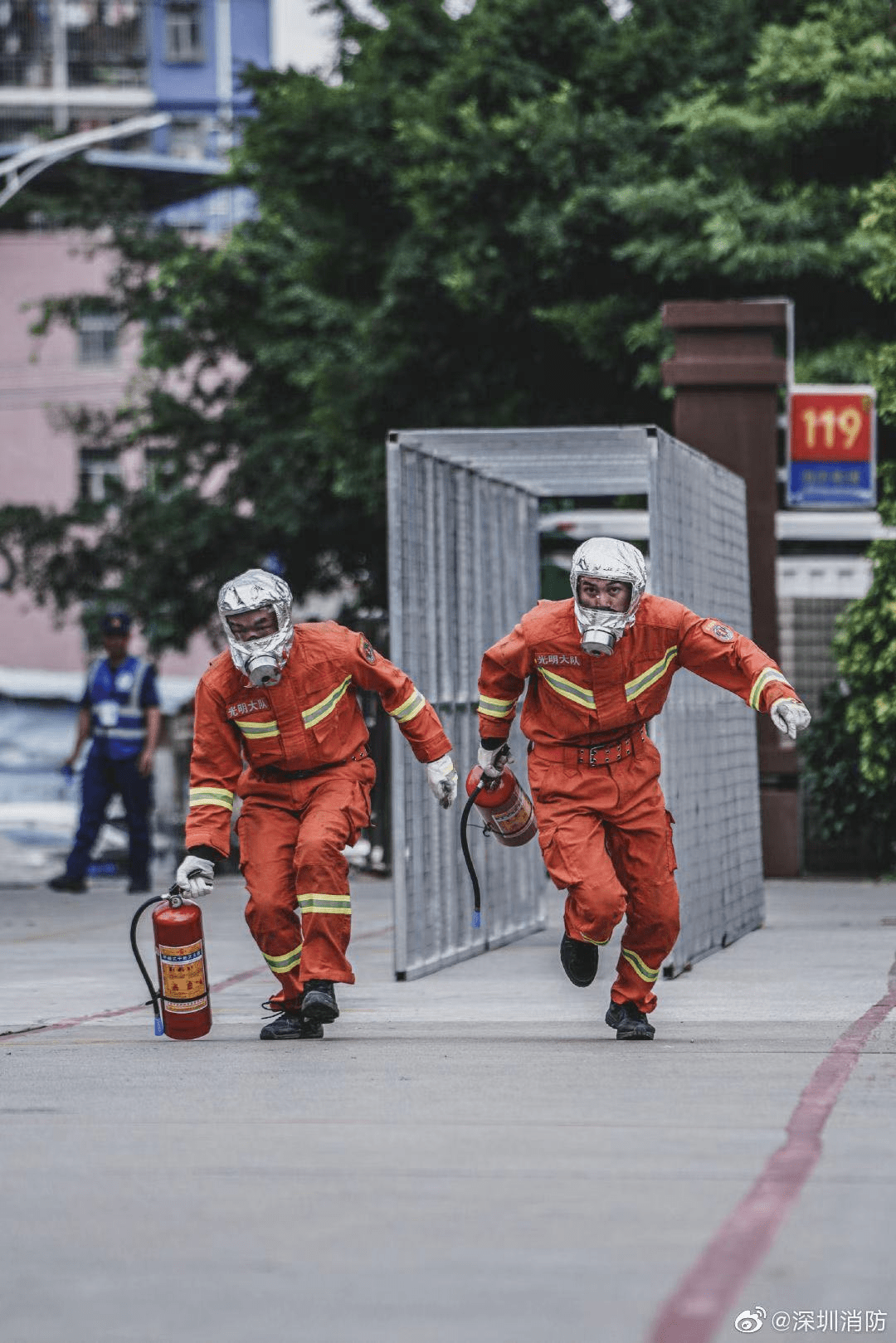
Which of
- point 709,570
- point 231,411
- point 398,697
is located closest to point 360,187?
point 231,411

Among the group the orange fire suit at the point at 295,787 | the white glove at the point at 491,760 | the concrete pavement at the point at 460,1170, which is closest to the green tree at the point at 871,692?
the concrete pavement at the point at 460,1170

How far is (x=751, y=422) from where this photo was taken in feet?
49.2

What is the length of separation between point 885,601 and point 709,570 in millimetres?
3180

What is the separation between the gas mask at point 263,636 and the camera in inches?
311

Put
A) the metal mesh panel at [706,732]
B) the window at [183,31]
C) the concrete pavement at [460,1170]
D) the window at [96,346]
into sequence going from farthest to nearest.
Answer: the window at [183,31], the window at [96,346], the metal mesh panel at [706,732], the concrete pavement at [460,1170]

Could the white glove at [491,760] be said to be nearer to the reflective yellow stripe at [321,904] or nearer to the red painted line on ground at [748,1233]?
the reflective yellow stripe at [321,904]

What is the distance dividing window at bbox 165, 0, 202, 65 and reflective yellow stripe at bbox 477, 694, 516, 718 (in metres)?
46.9

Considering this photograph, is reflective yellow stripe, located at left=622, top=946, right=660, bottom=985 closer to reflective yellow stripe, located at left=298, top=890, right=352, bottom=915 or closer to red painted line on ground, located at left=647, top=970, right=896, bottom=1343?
reflective yellow stripe, located at left=298, top=890, right=352, bottom=915

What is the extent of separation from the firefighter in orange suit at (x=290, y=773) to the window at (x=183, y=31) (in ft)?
153

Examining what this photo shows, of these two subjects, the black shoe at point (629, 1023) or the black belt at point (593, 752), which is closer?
the black shoe at point (629, 1023)

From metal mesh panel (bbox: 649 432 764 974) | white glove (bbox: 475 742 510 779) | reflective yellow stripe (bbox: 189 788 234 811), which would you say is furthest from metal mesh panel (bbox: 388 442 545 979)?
reflective yellow stripe (bbox: 189 788 234 811)

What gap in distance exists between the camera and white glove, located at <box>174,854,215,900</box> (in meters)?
7.93

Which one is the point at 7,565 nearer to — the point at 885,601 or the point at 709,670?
the point at 885,601

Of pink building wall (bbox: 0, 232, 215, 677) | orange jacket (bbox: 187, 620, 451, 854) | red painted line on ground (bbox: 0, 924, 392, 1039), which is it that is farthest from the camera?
pink building wall (bbox: 0, 232, 215, 677)
